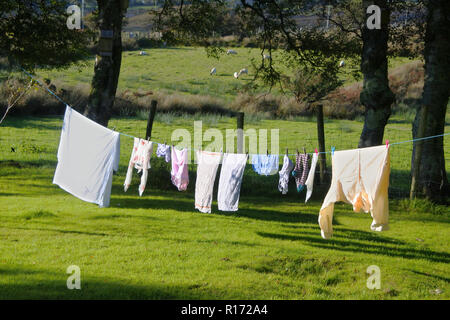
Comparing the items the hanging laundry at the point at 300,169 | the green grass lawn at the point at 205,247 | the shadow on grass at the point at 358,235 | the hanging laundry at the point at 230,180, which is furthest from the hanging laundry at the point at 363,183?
the hanging laundry at the point at 300,169

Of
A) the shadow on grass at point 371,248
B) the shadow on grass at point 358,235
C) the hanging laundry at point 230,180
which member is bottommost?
the shadow on grass at point 371,248

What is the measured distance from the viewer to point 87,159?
389 inches

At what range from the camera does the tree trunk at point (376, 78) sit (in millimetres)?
13414

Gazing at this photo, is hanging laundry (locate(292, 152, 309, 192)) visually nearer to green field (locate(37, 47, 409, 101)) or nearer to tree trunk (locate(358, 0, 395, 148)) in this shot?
tree trunk (locate(358, 0, 395, 148))

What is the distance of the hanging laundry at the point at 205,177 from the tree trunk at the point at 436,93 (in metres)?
6.13

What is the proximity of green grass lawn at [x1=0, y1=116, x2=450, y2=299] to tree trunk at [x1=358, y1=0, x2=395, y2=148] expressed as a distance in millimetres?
2219

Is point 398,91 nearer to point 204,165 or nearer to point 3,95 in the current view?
point 3,95

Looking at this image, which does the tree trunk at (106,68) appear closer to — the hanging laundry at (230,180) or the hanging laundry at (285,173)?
the hanging laundry at (285,173)

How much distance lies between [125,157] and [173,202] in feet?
22.2

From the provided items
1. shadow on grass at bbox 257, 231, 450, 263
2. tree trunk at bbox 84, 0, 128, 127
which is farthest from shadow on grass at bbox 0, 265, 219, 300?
tree trunk at bbox 84, 0, 128, 127

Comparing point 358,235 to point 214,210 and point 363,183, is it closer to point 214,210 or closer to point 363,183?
point 363,183

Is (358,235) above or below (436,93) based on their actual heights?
below

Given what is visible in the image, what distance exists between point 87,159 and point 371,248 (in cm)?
578

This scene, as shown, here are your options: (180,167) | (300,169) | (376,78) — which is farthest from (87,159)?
(376,78)
